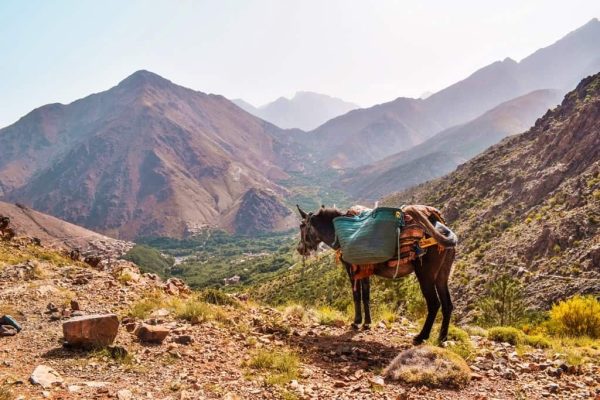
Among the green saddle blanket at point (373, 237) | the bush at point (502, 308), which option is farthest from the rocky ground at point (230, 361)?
the bush at point (502, 308)

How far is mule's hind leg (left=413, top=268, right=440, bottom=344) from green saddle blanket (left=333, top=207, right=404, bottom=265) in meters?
0.90

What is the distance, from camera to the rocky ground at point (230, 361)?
239 inches

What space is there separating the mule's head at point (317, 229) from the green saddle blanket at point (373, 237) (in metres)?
1.34

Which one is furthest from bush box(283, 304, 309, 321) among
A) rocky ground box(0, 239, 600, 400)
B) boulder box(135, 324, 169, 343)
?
boulder box(135, 324, 169, 343)

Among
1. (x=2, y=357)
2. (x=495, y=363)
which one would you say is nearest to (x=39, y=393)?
(x=2, y=357)

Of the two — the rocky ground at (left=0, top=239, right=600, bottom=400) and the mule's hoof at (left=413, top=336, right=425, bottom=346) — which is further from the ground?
the rocky ground at (left=0, top=239, right=600, bottom=400)

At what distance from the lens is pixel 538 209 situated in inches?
2295

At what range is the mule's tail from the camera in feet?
28.6

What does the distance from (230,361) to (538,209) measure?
62402 mm

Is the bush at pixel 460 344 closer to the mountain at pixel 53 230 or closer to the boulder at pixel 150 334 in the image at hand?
the boulder at pixel 150 334

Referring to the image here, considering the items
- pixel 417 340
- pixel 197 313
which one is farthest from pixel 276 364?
pixel 417 340

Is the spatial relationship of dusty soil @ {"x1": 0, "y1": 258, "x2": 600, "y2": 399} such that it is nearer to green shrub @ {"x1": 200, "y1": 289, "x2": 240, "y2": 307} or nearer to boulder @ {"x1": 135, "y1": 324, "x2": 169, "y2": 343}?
boulder @ {"x1": 135, "y1": 324, "x2": 169, "y2": 343}

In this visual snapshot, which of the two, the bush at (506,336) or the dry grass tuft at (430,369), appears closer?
the dry grass tuft at (430,369)

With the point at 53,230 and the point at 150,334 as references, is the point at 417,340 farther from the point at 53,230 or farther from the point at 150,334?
the point at 53,230
